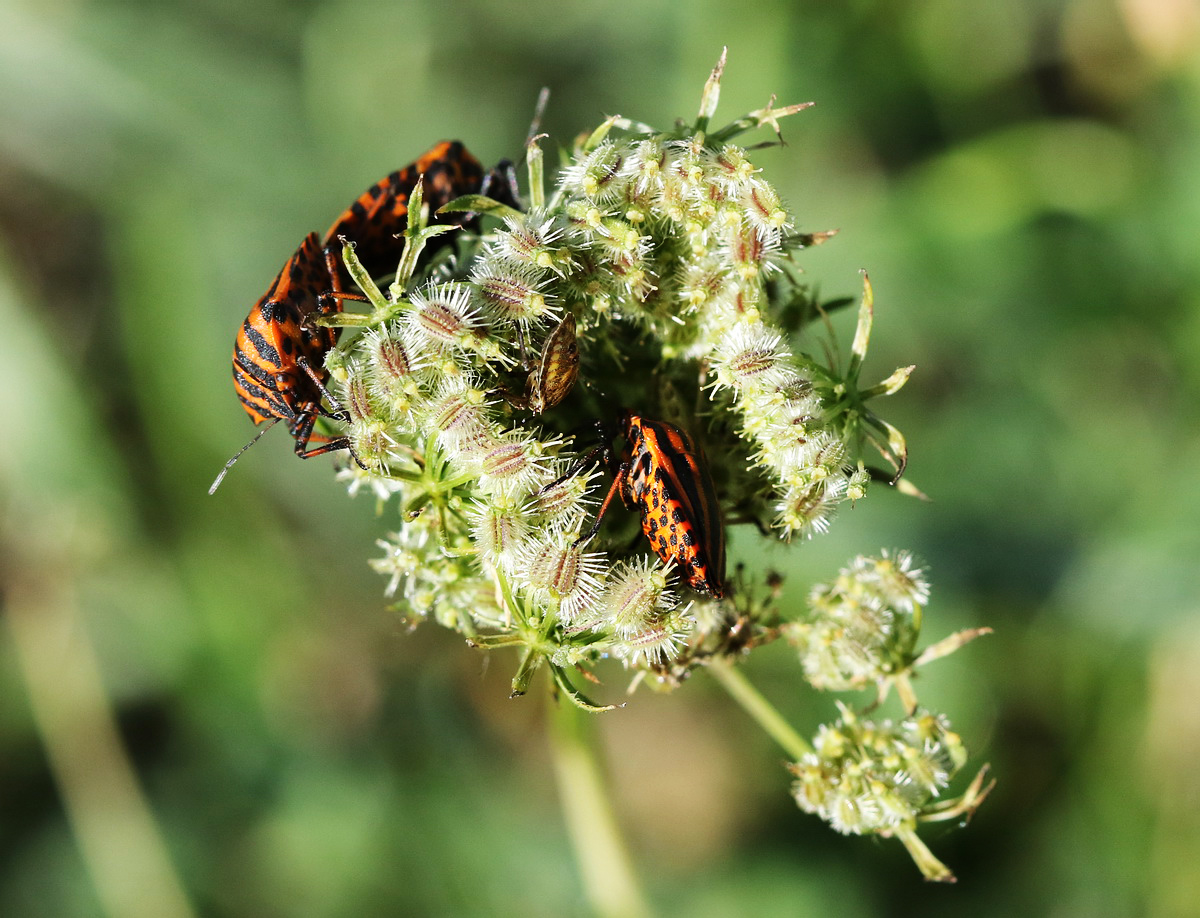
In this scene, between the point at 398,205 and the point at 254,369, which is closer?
the point at 254,369

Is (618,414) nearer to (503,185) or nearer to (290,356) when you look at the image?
(290,356)

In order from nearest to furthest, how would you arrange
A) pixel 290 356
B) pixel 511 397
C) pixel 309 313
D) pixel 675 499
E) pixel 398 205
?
pixel 675 499 → pixel 511 397 → pixel 290 356 → pixel 309 313 → pixel 398 205

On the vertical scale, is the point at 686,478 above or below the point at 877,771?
above

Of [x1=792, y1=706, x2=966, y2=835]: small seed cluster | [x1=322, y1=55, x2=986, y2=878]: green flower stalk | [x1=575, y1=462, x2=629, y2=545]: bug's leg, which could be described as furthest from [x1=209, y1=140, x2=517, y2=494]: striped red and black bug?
[x1=792, y1=706, x2=966, y2=835]: small seed cluster

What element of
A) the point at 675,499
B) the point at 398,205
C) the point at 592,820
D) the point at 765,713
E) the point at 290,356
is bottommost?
the point at 592,820

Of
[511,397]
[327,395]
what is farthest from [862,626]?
[327,395]

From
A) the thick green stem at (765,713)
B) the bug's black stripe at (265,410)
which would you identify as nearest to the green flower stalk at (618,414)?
the thick green stem at (765,713)

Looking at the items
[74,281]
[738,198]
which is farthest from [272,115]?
[738,198]

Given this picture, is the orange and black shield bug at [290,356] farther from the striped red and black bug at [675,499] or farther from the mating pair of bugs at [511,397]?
the striped red and black bug at [675,499]
